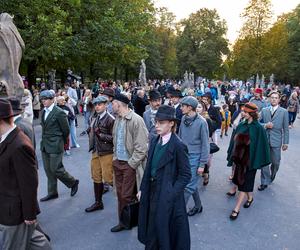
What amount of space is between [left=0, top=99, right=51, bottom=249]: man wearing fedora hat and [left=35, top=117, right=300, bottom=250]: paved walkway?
5.14 ft

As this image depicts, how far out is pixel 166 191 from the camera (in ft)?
12.1

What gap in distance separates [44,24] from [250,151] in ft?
43.5

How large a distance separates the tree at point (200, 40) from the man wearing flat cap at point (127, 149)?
61248 millimetres

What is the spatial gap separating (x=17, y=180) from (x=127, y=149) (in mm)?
1988

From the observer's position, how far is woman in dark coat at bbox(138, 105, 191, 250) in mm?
3699

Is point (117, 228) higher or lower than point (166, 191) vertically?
lower

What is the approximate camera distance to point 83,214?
19.5ft

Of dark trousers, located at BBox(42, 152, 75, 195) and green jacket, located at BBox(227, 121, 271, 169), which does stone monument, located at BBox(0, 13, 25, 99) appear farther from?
green jacket, located at BBox(227, 121, 271, 169)

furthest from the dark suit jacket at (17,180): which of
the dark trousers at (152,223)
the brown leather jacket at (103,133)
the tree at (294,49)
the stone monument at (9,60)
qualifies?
the tree at (294,49)

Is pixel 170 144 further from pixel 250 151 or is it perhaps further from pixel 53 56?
pixel 53 56

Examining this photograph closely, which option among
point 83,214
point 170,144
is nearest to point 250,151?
point 170,144

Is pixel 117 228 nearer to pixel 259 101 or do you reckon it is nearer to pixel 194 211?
pixel 194 211

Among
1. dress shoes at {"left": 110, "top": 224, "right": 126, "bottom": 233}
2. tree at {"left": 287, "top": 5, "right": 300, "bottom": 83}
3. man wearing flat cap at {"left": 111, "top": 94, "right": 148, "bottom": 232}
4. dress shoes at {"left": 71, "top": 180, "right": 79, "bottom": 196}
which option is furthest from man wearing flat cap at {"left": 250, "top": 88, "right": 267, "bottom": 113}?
tree at {"left": 287, "top": 5, "right": 300, "bottom": 83}

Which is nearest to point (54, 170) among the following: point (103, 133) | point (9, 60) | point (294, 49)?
point (103, 133)
